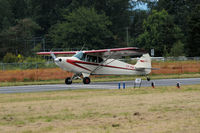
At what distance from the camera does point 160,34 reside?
266 ft

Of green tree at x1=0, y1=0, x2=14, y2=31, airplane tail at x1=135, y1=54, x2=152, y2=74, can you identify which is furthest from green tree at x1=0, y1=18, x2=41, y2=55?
airplane tail at x1=135, y1=54, x2=152, y2=74

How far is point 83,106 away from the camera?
16484 mm

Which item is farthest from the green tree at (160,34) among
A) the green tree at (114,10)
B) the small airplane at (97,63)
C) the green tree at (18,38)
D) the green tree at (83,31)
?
the small airplane at (97,63)

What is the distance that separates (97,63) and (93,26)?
4698cm

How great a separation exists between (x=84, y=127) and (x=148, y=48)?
7152cm

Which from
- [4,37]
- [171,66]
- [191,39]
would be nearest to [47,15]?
[4,37]

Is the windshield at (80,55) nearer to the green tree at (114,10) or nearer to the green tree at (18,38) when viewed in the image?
the green tree at (18,38)

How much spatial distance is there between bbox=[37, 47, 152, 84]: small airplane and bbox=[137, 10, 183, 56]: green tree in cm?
4600

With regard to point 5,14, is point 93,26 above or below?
below

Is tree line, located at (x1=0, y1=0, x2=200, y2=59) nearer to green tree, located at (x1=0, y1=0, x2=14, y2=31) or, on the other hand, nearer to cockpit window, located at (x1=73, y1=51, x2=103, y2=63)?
green tree, located at (x1=0, y1=0, x2=14, y2=31)

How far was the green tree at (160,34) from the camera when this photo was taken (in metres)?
80.9

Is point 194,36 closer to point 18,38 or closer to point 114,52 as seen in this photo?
point 18,38

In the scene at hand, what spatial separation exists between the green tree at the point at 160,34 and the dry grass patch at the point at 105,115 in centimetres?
6285

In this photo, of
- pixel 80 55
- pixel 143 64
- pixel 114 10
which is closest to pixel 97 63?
pixel 80 55
